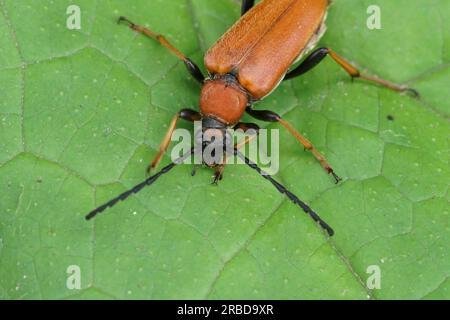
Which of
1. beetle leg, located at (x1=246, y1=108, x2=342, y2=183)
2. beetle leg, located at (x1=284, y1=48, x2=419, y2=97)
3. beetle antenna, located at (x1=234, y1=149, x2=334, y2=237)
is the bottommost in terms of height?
beetle antenna, located at (x1=234, y1=149, x2=334, y2=237)

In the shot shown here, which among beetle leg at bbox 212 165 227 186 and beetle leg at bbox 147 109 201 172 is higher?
beetle leg at bbox 147 109 201 172

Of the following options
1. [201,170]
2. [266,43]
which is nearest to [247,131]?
[201,170]

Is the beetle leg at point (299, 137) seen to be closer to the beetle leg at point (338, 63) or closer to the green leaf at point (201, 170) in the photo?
the green leaf at point (201, 170)

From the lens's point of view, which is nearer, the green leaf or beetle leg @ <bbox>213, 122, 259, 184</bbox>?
the green leaf

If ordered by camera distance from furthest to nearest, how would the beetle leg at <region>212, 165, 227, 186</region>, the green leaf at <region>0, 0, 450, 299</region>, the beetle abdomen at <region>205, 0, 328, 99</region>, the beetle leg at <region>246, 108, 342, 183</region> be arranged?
the beetle abdomen at <region>205, 0, 328, 99</region> < the beetle leg at <region>246, 108, 342, 183</region> < the beetle leg at <region>212, 165, 227, 186</region> < the green leaf at <region>0, 0, 450, 299</region>

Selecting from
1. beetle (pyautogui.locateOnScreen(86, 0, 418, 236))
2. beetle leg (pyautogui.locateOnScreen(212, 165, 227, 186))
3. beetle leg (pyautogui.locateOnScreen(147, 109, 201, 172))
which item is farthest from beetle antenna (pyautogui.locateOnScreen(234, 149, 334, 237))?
beetle leg (pyautogui.locateOnScreen(147, 109, 201, 172))

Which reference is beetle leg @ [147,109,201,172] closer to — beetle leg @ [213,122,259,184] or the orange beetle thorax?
the orange beetle thorax
